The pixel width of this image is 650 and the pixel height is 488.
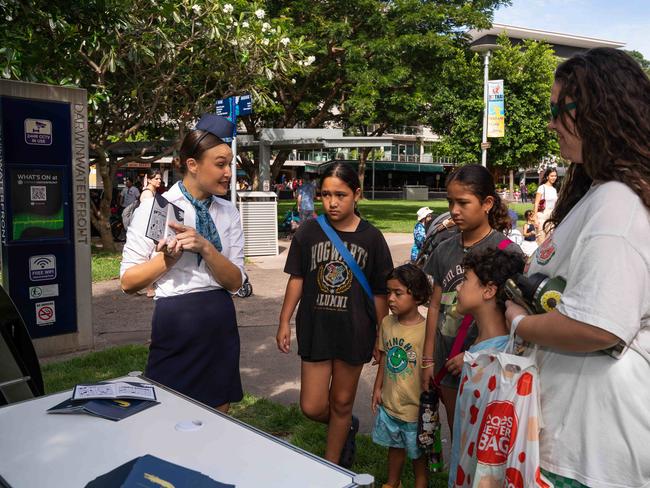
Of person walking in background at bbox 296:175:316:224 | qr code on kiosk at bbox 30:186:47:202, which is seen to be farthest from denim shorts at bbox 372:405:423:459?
person walking in background at bbox 296:175:316:224

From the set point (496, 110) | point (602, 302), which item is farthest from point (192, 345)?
point (496, 110)

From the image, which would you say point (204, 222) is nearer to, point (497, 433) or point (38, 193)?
point (497, 433)

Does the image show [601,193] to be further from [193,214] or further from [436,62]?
[436,62]

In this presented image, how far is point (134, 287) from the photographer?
8.82ft

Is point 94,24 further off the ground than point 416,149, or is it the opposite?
point 416,149

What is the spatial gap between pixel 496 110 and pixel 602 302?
16936 mm

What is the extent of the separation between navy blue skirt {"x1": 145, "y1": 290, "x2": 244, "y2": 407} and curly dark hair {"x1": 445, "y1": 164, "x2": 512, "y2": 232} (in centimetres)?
141

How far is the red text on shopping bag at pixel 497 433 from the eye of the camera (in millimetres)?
1792

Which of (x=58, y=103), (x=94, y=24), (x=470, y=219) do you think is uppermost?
(x=94, y=24)

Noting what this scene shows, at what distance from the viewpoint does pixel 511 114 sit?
25.1 metres

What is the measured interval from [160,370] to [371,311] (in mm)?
1280

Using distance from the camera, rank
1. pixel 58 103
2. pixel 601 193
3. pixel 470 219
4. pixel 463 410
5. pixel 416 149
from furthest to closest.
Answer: pixel 416 149 → pixel 58 103 → pixel 470 219 → pixel 463 410 → pixel 601 193

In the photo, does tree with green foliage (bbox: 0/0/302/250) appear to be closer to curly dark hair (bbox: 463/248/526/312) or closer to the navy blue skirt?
the navy blue skirt

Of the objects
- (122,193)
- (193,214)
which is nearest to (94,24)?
(193,214)
